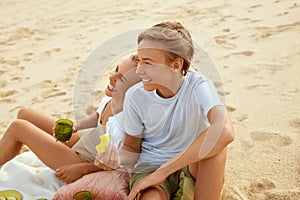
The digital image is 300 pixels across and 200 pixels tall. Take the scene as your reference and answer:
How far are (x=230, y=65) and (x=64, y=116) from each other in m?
1.19

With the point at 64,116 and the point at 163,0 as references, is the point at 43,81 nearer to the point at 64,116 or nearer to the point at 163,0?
the point at 64,116

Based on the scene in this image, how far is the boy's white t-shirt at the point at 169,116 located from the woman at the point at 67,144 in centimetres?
16

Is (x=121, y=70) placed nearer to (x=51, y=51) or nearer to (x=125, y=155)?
(x=125, y=155)

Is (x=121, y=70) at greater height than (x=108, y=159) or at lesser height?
greater

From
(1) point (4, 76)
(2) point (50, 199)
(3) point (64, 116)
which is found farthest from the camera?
(1) point (4, 76)

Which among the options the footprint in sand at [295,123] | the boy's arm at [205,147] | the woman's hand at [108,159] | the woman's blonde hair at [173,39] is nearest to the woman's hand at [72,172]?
the woman's hand at [108,159]

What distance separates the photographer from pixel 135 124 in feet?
5.78

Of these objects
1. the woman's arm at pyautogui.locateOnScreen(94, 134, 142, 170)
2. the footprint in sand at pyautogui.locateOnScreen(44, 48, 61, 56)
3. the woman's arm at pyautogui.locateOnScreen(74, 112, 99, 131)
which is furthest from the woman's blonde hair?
the footprint in sand at pyautogui.locateOnScreen(44, 48, 61, 56)

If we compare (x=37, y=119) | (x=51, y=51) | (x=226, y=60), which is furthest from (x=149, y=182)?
(x=51, y=51)

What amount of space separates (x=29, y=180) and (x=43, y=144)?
0.19 m

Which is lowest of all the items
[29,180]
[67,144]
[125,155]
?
[29,180]

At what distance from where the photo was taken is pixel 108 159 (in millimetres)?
1795

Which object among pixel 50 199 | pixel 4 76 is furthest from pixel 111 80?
pixel 4 76

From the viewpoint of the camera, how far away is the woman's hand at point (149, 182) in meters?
1.67
